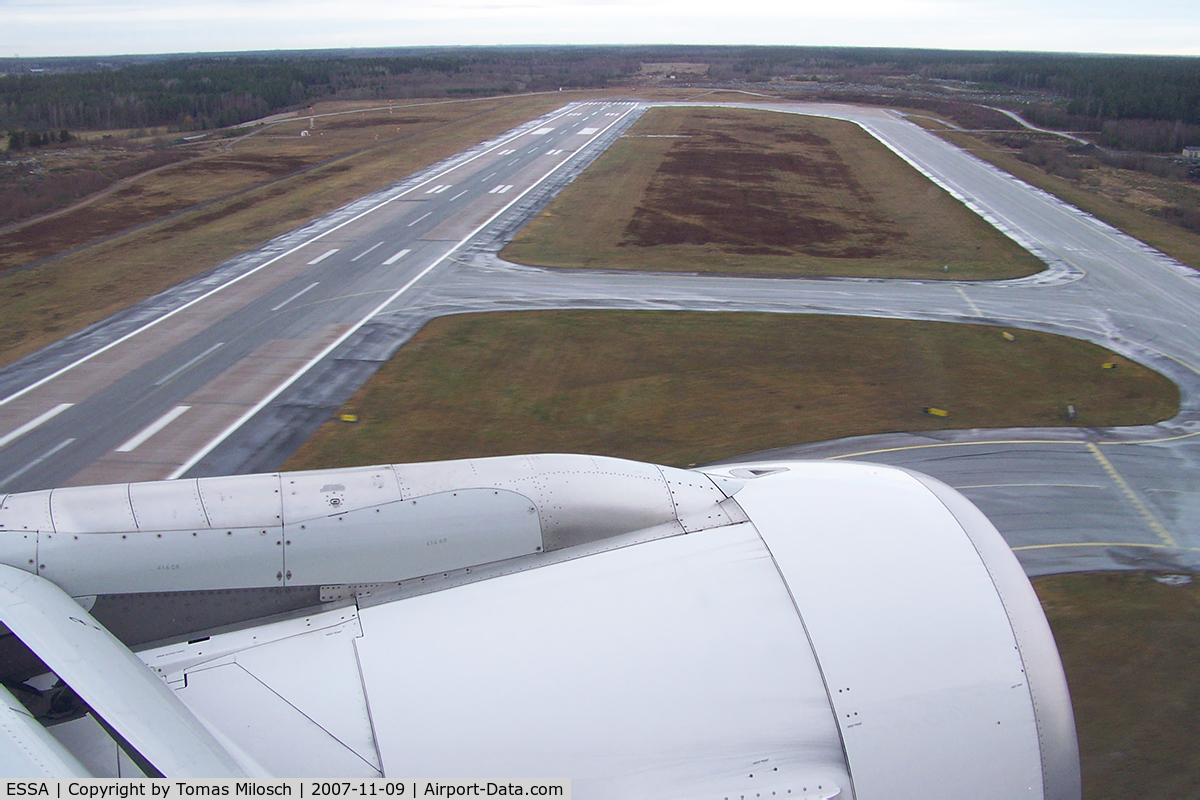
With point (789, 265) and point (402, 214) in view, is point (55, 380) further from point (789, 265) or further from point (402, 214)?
point (789, 265)

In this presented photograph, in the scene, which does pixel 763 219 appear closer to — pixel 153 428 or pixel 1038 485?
pixel 1038 485

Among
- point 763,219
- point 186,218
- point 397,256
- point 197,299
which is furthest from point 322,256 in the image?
point 763,219

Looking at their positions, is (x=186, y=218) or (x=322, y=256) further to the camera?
(x=186, y=218)

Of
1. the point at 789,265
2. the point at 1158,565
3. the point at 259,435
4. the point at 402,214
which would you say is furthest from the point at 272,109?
the point at 1158,565

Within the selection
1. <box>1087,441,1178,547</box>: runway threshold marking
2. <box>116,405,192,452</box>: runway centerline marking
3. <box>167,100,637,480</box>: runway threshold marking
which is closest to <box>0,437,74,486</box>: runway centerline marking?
<box>116,405,192,452</box>: runway centerline marking

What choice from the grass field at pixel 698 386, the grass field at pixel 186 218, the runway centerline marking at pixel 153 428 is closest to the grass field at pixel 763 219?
the grass field at pixel 698 386

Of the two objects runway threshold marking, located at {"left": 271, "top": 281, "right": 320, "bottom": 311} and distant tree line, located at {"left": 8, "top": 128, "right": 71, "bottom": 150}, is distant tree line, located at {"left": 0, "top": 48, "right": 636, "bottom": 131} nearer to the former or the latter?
distant tree line, located at {"left": 8, "top": 128, "right": 71, "bottom": 150}

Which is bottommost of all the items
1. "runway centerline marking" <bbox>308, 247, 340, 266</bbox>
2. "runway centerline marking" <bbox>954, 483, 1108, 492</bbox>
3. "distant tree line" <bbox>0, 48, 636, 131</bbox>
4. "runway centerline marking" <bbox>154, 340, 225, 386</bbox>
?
"runway centerline marking" <bbox>954, 483, 1108, 492</bbox>
